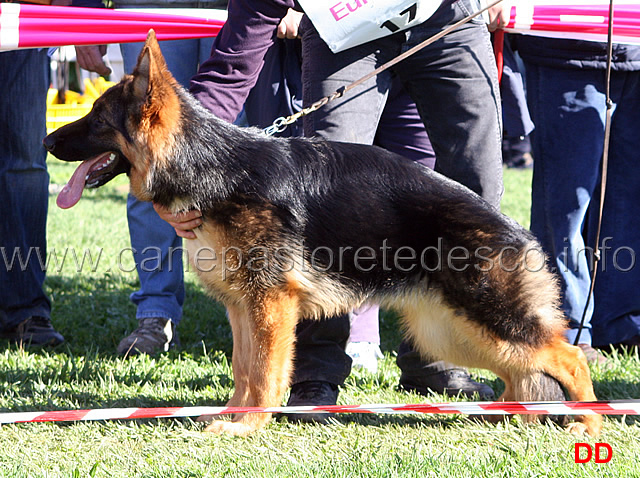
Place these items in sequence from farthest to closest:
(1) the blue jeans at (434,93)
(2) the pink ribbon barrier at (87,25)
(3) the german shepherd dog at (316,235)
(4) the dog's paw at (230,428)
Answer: (2) the pink ribbon barrier at (87,25) < (1) the blue jeans at (434,93) < (4) the dog's paw at (230,428) < (3) the german shepherd dog at (316,235)

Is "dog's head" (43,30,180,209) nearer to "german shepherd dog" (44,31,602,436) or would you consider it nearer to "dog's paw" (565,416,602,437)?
"german shepherd dog" (44,31,602,436)

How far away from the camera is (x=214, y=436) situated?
9.98 ft

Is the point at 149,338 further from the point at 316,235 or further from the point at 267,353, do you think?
the point at 316,235

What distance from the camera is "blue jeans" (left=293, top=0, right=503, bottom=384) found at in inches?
129

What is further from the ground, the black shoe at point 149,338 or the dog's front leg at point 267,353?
the dog's front leg at point 267,353

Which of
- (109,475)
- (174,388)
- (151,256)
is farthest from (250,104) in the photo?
(109,475)

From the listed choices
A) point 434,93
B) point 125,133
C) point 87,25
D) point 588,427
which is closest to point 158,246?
point 87,25

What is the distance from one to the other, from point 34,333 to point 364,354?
2034 mm

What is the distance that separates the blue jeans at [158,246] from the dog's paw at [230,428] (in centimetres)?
154

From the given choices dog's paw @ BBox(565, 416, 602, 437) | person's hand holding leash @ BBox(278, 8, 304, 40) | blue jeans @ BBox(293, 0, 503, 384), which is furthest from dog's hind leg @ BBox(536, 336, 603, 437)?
person's hand holding leash @ BBox(278, 8, 304, 40)

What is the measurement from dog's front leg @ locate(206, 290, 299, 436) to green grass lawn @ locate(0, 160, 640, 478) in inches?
2.9

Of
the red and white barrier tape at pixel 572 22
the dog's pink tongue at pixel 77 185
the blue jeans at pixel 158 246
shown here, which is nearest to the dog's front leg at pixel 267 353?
the dog's pink tongue at pixel 77 185

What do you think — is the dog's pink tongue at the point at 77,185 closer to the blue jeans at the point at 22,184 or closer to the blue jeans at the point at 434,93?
the blue jeans at the point at 434,93

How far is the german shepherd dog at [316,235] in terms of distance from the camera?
2.96 m
